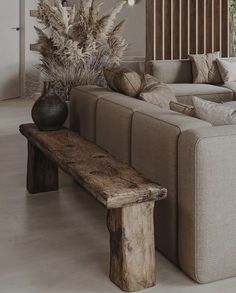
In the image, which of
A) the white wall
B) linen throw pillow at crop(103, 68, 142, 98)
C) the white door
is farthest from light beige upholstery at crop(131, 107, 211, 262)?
the white door

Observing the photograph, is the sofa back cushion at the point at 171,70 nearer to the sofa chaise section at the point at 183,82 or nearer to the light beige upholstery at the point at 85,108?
the sofa chaise section at the point at 183,82

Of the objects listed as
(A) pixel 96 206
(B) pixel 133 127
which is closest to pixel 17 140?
(A) pixel 96 206

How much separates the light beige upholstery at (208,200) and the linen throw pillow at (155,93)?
0.91m

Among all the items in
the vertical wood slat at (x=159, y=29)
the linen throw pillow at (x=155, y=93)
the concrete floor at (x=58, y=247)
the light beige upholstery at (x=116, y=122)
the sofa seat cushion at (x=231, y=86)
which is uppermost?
the vertical wood slat at (x=159, y=29)

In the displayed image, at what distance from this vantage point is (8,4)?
7871 millimetres

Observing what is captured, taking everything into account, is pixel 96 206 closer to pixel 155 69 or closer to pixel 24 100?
pixel 155 69

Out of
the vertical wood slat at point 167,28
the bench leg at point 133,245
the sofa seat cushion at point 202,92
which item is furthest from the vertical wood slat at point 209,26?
the bench leg at point 133,245

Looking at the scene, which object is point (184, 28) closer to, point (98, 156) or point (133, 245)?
point (98, 156)

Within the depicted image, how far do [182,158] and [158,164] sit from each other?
26cm

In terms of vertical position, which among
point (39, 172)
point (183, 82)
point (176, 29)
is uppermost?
point (176, 29)

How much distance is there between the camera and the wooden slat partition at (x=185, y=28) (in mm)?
6512

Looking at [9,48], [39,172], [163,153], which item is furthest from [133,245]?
[9,48]

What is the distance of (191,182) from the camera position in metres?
2.19

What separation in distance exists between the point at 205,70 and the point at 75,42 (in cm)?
214
